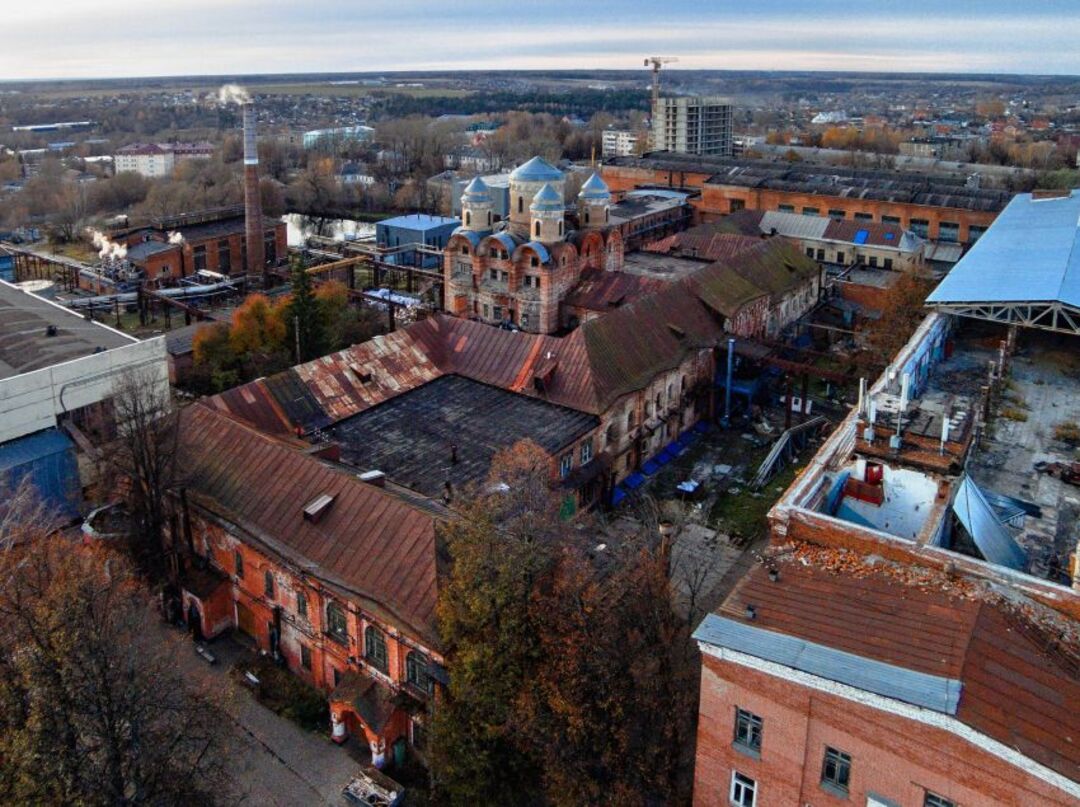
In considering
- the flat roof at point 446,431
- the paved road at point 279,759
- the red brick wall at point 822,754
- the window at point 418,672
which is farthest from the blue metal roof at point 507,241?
the red brick wall at point 822,754

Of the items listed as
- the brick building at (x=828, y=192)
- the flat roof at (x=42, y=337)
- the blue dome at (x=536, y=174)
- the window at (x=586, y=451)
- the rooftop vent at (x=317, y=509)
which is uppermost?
the blue dome at (x=536, y=174)

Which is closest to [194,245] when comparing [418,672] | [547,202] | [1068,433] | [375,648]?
Answer: [547,202]

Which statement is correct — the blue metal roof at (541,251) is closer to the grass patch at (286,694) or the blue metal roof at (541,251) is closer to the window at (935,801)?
the grass patch at (286,694)

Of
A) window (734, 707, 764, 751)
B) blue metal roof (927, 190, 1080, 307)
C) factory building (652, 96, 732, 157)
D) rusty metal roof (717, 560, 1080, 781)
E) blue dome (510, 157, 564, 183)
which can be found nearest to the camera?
rusty metal roof (717, 560, 1080, 781)

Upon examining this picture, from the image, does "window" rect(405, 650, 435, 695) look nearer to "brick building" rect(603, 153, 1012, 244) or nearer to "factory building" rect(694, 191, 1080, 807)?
"factory building" rect(694, 191, 1080, 807)

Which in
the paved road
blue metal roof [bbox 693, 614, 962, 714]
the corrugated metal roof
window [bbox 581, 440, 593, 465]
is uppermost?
the corrugated metal roof

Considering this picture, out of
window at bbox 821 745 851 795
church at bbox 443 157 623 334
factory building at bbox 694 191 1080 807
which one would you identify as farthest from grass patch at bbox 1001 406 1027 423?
church at bbox 443 157 623 334

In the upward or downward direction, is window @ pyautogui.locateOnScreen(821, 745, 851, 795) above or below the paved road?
above
